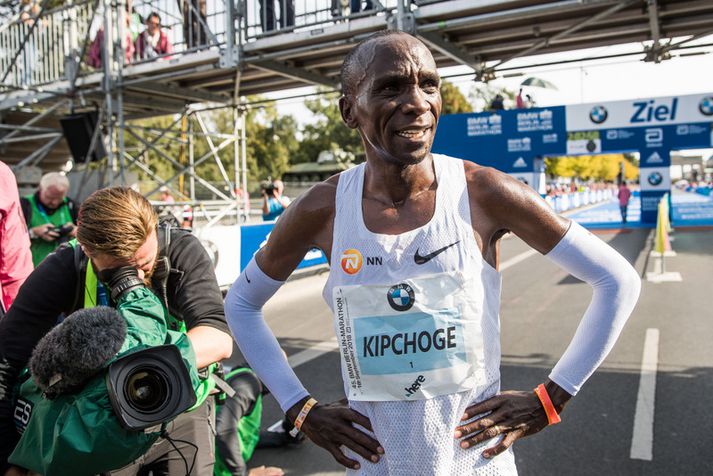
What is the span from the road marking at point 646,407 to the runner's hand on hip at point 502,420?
106 inches

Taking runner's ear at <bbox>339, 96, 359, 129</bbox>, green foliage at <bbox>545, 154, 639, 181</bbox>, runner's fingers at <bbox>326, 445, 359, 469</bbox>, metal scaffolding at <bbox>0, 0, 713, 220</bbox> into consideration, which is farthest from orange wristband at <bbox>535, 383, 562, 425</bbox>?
green foliage at <bbox>545, 154, 639, 181</bbox>

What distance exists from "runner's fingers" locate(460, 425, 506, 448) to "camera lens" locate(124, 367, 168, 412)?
83 cm

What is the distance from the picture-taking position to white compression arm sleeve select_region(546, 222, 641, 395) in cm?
158

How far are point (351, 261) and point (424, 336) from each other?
27 centimetres

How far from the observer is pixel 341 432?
1.64m

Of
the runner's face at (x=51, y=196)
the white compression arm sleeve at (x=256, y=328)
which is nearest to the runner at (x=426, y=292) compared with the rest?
the white compression arm sleeve at (x=256, y=328)

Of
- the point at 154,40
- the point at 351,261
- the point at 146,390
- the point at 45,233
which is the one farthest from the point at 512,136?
the point at 146,390

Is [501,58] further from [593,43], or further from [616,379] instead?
[616,379]

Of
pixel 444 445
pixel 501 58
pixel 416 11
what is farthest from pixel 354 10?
pixel 444 445

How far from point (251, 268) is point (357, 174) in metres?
0.44

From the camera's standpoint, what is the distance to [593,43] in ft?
32.8

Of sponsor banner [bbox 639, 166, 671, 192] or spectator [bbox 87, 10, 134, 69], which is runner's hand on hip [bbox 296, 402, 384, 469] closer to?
spectator [bbox 87, 10, 134, 69]

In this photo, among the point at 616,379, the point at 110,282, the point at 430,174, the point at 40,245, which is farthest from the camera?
the point at 40,245

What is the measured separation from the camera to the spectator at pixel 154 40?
11102 millimetres
